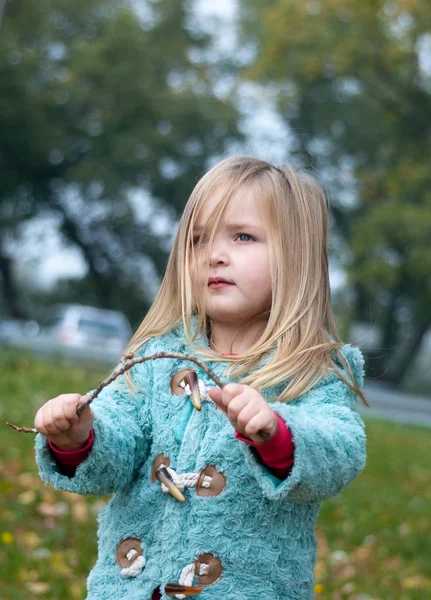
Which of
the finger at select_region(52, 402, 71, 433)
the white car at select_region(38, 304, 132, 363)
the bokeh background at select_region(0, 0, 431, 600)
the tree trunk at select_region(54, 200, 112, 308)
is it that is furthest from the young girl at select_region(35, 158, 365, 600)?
the tree trunk at select_region(54, 200, 112, 308)

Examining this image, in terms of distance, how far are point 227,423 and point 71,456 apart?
0.35 m

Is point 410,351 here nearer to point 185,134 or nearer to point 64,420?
point 185,134

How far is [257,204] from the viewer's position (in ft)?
7.25

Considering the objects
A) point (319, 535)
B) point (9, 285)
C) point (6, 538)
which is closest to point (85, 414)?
point (6, 538)

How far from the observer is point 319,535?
17.7ft

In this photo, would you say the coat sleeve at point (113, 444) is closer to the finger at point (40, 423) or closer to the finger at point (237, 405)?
the finger at point (40, 423)

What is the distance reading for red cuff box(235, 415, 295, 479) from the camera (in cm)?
172

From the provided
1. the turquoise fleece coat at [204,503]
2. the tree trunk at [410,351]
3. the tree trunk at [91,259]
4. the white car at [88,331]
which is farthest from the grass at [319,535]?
the tree trunk at [91,259]

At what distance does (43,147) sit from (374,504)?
2239 centimetres

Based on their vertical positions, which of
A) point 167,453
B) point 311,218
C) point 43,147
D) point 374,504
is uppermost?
point 311,218

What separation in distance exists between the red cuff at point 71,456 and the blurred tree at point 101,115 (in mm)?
24548

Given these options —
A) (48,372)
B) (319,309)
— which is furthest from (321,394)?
(48,372)

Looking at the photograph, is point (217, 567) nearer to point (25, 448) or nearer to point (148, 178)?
point (25, 448)

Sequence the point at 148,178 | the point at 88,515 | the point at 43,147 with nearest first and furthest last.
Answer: the point at 88,515 → the point at 43,147 → the point at 148,178
